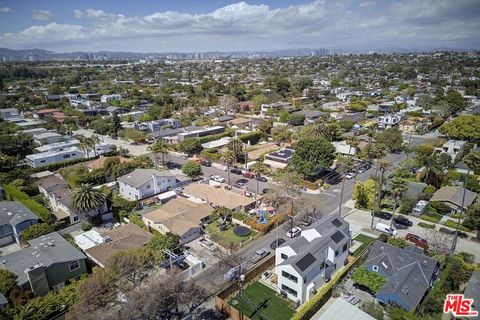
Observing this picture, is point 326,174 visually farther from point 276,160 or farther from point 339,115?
point 339,115

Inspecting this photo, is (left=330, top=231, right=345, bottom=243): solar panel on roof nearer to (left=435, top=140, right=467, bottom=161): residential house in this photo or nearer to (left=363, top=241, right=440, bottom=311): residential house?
(left=363, top=241, right=440, bottom=311): residential house

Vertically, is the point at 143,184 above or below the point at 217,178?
above

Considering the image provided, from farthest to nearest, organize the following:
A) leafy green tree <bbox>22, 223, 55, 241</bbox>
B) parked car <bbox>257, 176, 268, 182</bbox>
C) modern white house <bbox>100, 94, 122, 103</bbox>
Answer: modern white house <bbox>100, 94, 122, 103</bbox> < parked car <bbox>257, 176, 268, 182</bbox> < leafy green tree <bbox>22, 223, 55, 241</bbox>

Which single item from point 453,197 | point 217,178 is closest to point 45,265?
point 217,178

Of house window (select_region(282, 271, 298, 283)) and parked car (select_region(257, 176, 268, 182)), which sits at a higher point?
house window (select_region(282, 271, 298, 283))

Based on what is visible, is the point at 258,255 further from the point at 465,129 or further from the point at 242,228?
the point at 465,129

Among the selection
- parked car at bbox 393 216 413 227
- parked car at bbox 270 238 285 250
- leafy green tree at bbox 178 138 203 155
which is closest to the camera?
parked car at bbox 270 238 285 250
